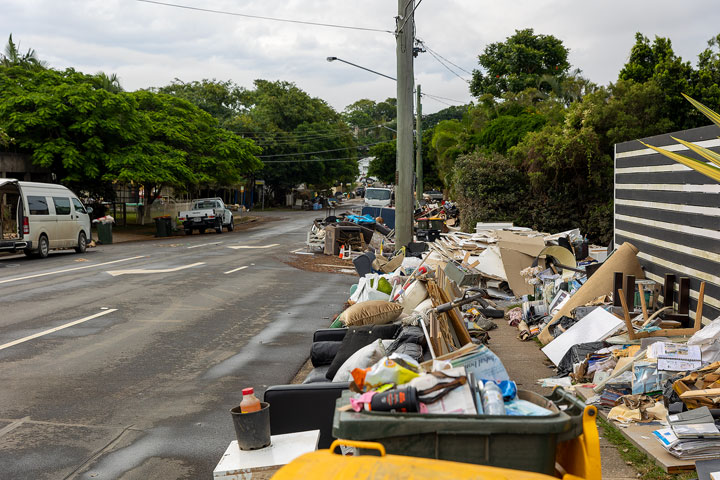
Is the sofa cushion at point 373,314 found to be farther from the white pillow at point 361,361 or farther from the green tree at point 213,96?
the green tree at point 213,96

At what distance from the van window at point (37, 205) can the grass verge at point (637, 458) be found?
20.0m

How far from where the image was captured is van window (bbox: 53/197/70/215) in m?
23.0

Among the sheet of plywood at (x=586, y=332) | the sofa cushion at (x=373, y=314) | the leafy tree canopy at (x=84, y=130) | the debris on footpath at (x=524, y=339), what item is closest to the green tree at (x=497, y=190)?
the debris on footpath at (x=524, y=339)

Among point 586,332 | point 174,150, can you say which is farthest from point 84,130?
point 586,332

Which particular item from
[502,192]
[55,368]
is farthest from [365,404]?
[502,192]

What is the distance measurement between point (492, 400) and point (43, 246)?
22262 millimetres

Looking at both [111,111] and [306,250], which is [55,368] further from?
[111,111]

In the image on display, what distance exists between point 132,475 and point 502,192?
20.3 metres

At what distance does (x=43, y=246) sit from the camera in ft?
73.3

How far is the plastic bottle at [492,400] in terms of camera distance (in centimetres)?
293

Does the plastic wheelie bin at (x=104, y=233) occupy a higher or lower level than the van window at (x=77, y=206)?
lower

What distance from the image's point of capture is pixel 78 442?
5508mm

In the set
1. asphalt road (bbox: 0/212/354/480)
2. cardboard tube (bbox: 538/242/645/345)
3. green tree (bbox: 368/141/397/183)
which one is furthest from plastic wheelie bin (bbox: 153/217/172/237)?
green tree (bbox: 368/141/397/183)

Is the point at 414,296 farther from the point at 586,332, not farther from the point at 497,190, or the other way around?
the point at 497,190
